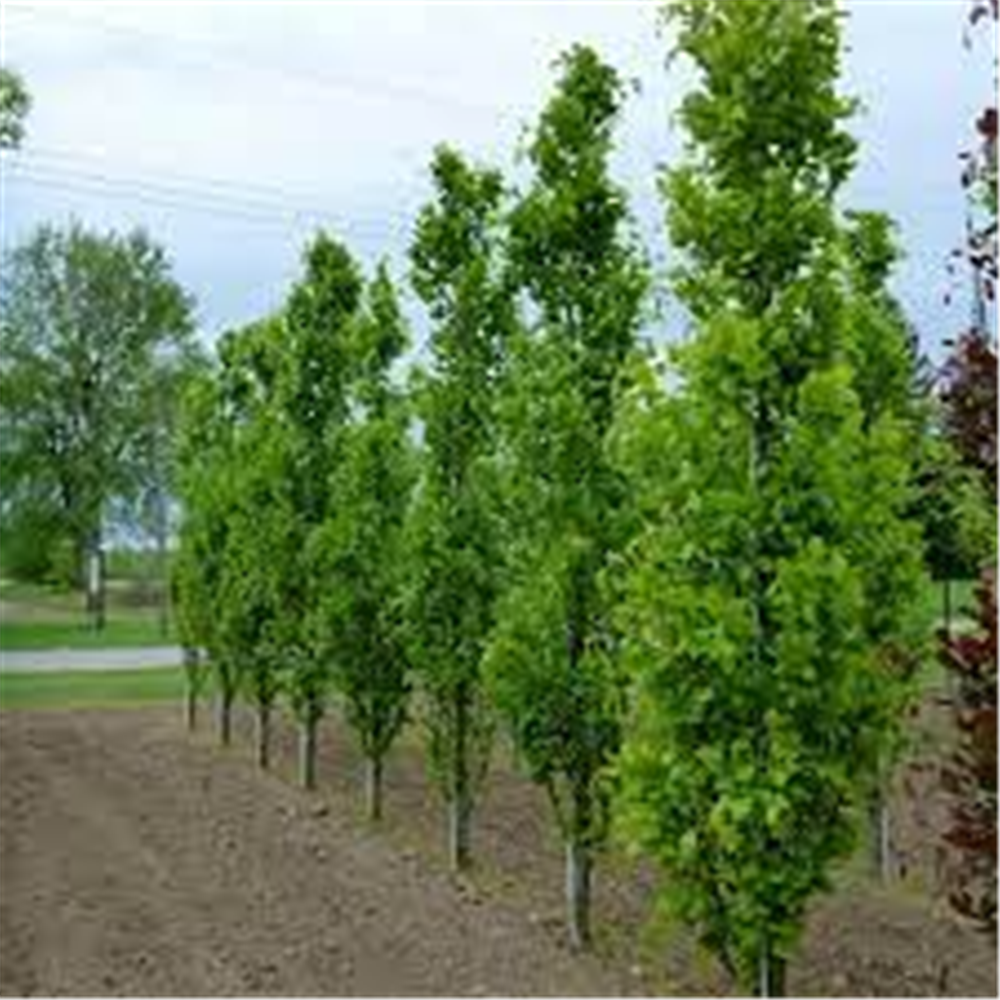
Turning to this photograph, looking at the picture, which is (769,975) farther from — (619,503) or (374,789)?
(374,789)

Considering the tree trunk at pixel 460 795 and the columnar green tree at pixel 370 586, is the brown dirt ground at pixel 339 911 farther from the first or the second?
the columnar green tree at pixel 370 586

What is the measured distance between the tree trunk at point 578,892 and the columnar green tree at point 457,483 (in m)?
2.70

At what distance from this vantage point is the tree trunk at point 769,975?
37.8ft

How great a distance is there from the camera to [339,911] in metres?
16.9

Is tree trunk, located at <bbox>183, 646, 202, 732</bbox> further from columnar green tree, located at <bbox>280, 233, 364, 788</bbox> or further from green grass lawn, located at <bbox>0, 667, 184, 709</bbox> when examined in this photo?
columnar green tree, located at <bbox>280, 233, 364, 788</bbox>

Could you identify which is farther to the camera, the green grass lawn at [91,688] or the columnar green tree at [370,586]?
the green grass lawn at [91,688]

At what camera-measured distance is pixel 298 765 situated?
25.6 m

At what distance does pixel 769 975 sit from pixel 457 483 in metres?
8.82

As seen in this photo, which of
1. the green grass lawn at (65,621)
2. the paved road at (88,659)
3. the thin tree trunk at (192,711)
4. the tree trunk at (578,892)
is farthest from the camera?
the green grass lawn at (65,621)

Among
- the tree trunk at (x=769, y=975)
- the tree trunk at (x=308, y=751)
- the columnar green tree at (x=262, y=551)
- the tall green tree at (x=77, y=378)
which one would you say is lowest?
the tree trunk at (x=769, y=975)

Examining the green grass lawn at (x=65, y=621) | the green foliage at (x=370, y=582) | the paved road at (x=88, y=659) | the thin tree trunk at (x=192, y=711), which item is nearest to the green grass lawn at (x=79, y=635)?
the green grass lawn at (x=65, y=621)

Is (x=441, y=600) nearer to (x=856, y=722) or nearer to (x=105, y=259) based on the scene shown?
(x=856, y=722)

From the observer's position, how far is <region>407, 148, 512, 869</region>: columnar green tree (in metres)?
19.4

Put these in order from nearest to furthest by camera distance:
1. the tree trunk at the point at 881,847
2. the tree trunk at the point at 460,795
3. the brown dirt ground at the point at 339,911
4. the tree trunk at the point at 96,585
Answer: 1. the brown dirt ground at the point at 339,911
2. the tree trunk at the point at 460,795
3. the tree trunk at the point at 881,847
4. the tree trunk at the point at 96,585
